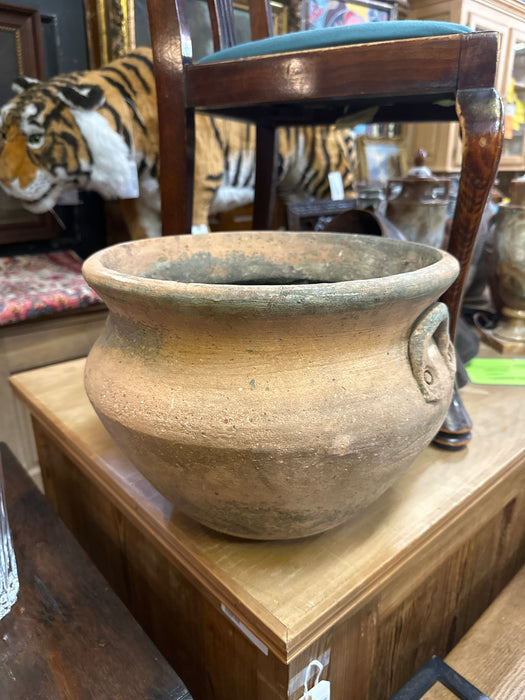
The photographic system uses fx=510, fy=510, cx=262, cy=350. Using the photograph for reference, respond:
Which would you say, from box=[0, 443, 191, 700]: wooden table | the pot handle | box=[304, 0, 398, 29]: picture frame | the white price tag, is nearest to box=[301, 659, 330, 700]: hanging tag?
the white price tag

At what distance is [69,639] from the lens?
0.47 m

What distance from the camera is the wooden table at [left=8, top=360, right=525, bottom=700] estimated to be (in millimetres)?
441

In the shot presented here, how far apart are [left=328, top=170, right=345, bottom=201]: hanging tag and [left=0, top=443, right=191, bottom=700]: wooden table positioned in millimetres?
1330

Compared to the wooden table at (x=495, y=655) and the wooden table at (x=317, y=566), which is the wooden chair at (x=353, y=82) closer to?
the wooden table at (x=317, y=566)

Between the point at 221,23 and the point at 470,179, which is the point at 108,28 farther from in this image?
the point at 470,179

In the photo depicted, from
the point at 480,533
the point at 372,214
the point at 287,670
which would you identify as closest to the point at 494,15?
the point at 372,214

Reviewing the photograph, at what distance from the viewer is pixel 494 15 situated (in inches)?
56.7

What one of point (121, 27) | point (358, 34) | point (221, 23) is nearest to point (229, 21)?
point (221, 23)

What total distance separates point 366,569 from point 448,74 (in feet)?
1.73

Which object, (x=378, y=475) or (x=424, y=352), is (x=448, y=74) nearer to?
(x=424, y=352)

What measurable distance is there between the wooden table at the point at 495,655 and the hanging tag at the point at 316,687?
0.13 m

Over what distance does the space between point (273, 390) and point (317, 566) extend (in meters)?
0.20

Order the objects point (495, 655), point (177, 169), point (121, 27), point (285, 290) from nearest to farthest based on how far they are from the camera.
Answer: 1. point (285, 290)
2. point (495, 655)
3. point (177, 169)
4. point (121, 27)

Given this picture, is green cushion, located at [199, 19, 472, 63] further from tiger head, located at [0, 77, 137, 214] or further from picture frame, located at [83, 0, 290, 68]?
picture frame, located at [83, 0, 290, 68]
